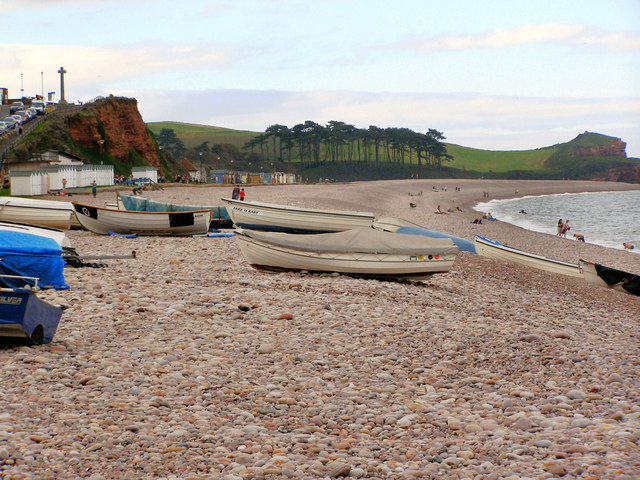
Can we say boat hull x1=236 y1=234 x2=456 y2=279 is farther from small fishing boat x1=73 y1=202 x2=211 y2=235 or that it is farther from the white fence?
the white fence

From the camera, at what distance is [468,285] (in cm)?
1930

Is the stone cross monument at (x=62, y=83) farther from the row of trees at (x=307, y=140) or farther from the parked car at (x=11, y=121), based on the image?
the row of trees at (x=307, y=140)

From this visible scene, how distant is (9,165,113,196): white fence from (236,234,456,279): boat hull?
4408 centimetres

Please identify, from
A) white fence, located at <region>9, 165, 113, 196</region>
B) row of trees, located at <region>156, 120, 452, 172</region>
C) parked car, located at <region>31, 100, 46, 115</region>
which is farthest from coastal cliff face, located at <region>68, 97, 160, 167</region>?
row of trees, located at <region>156, 120, 452, 172</region>

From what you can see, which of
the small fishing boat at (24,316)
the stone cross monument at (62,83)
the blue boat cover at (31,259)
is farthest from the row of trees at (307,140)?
the small fishing boat at (24,316)

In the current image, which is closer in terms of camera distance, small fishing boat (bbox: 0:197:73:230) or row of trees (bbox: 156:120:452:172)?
small fishing boat (bbox: 0:197:73:230)

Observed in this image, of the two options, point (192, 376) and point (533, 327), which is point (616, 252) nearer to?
point (533, 327)

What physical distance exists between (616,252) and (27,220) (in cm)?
3663

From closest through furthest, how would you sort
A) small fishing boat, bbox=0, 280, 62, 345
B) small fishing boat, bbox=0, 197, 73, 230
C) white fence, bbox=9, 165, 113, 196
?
small fishing boat, bbox=0, 280, 62, 345 < small fishing boat, bbox=0, 197, 73, 230 < white fence, bbox=9, 165, 113, 196

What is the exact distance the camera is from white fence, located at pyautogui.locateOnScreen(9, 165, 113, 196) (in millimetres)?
55219

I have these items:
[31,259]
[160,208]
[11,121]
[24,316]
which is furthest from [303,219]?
[11,121]

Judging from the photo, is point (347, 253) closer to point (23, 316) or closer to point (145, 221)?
point (23, 316)

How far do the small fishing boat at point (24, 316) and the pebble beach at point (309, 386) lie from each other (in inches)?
10.3

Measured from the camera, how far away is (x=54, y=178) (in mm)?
60156
